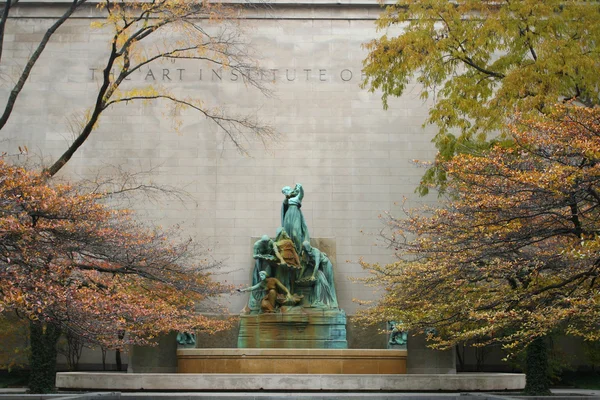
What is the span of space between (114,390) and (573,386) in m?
15.5

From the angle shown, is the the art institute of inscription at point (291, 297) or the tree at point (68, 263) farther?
the the art institute of inscription at point (291, 297)

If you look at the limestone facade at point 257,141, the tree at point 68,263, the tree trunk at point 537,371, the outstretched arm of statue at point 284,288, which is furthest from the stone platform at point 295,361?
the limestone facade at point 257,141

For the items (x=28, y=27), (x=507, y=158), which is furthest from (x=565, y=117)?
(x=28, y=27)

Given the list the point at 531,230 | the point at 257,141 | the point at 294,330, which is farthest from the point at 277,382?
the point at 257,141

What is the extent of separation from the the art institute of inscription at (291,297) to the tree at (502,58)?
4364 millimetres

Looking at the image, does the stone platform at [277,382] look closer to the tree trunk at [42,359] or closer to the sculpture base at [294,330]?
the tree trunk at [42,359]

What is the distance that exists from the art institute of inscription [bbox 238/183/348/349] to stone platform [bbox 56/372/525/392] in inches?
152

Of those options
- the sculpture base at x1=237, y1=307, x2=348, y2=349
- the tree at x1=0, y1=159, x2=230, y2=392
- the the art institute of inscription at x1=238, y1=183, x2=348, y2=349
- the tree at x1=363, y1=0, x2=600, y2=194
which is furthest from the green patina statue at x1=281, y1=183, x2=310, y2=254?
the tree at x1=0, y1=159, x2=230, y2=392

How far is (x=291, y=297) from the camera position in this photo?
19406 mm

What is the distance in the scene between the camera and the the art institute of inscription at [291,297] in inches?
737

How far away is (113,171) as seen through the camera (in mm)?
25219

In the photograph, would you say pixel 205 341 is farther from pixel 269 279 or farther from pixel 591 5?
pixel 591 5

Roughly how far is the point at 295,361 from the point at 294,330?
209 centimetres

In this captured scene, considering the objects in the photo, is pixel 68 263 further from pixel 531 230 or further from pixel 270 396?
pixel 531 230
